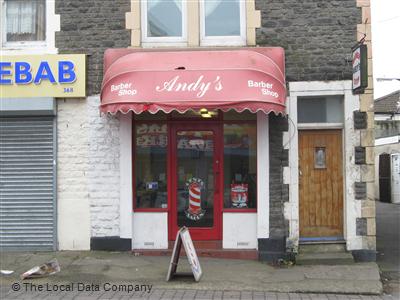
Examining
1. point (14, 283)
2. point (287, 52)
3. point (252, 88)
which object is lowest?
point (14, 283)

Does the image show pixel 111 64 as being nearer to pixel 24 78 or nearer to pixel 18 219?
pixel 24 78

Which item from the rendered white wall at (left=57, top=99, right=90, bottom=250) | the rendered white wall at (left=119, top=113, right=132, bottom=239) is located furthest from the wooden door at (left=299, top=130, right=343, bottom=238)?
the rendered white wall at (left=57, top=99, right=90, bottom=250)

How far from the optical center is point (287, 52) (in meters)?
9.63

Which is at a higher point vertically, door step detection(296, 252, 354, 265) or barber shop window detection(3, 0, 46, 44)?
barber shop window detection(3, 0, 46, 44)

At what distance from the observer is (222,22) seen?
32.7 ft

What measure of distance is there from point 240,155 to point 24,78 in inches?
160

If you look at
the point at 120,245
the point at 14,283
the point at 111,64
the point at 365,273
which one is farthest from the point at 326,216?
the point at 14,283

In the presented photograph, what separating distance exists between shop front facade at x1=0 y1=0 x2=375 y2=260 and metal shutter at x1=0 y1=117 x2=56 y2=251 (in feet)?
0.80

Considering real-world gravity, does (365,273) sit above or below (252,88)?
below

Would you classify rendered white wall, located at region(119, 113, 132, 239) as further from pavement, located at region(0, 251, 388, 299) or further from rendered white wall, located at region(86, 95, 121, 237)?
pavement, located at region(0, 251, 388, 299)

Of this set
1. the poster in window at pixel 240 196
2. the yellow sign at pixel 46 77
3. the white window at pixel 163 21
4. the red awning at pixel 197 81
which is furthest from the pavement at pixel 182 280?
the white window at pixel 163 21

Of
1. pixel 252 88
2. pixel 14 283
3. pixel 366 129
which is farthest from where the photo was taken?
pixel 366 129

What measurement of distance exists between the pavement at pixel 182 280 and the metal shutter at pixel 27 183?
21.4 inches

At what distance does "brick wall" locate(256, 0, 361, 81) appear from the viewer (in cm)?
957
